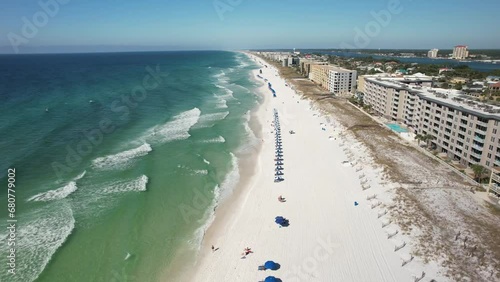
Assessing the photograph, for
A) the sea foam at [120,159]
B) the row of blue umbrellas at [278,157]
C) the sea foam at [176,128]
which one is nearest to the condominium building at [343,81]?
the row of blue umbrellas at [278,157]

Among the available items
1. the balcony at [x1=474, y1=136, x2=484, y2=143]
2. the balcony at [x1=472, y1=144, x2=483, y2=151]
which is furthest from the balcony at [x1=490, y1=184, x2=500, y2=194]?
the balcony at [x1=474, y1=136, x2=484, y2=143]

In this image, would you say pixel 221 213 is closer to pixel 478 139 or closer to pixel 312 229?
pixel 312 229

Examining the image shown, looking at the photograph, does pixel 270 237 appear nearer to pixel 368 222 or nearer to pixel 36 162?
pixel 368 222

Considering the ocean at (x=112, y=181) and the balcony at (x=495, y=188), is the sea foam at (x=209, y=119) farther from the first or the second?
the balcony at (x=495, y=188)

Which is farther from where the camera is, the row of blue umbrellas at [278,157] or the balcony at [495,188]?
the row of blue umbrellas at [278,157]

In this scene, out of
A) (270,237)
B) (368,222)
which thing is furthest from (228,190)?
(368,222)

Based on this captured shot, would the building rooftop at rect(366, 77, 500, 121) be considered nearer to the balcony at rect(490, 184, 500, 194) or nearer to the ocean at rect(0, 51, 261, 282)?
the balcony at rect(490, 184, 500, 194)
